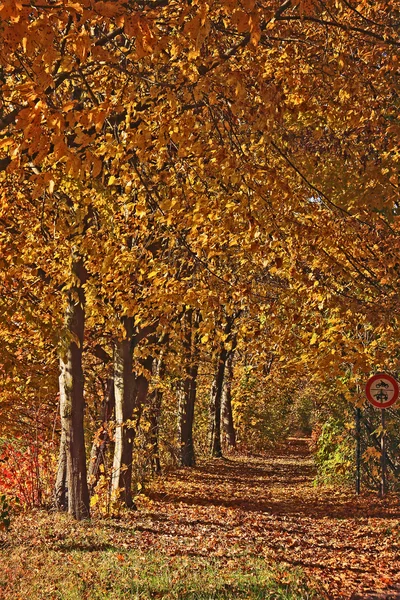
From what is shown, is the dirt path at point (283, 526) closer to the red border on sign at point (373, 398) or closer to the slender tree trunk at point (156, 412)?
the slender tree trunk at point (156, 412)

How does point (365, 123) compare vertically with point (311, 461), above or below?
above

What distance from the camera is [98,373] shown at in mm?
21484

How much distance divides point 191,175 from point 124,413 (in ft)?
23.8

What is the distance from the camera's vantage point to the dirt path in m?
10.8

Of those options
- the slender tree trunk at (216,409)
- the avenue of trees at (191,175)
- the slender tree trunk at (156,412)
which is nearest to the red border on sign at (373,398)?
the avenue of trees at (191,175)

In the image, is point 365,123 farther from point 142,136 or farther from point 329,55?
point 142,136

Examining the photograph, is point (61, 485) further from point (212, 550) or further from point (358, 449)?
point (358, 449)

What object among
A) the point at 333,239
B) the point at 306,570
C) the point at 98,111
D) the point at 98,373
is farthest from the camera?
the point at 98,373

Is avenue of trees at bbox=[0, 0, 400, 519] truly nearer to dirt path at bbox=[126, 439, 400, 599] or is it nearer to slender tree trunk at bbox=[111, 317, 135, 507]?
slender tree trunk at bbox=[111, 317, 135, 507]

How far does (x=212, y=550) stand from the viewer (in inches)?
453

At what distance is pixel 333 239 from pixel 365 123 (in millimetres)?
2352

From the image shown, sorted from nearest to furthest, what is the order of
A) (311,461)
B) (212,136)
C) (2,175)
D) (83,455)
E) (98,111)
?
(98,111)
(212,136)
(2,175)
(83,455)
(311,461)

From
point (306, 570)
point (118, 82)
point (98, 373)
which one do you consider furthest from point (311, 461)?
point (118, 82)

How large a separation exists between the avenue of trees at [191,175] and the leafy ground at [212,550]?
65.6 inches
